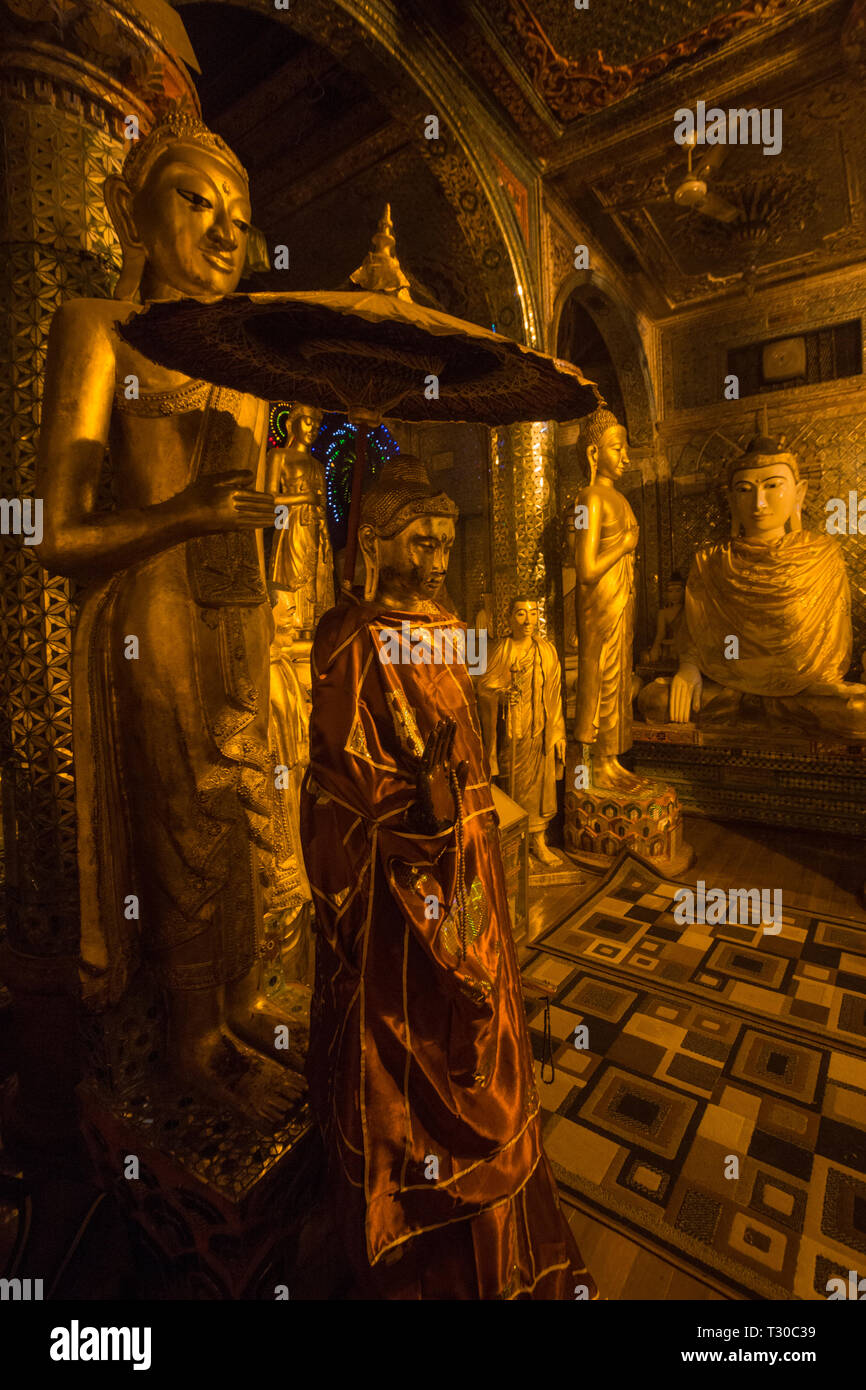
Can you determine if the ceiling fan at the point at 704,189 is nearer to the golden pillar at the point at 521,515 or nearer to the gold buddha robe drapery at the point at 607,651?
the golden pillar at the point at 521,515

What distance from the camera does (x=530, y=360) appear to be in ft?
5.15

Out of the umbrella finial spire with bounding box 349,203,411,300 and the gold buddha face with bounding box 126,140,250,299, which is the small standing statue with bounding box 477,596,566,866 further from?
the gold buddha face with bounding box 126,140,250,299

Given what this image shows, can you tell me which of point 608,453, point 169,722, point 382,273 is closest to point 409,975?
point 169,722

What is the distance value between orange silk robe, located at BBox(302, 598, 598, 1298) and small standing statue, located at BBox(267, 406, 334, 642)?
7.28 ft

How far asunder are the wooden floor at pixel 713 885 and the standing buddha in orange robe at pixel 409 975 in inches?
11.3

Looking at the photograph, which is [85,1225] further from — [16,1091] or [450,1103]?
[450,1103]

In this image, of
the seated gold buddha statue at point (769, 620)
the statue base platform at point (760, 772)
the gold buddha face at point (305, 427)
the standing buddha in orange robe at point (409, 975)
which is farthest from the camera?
the seated gold buddha statue at point (769, 620)

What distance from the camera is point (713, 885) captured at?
472cm

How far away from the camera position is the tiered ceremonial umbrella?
1.38 metres

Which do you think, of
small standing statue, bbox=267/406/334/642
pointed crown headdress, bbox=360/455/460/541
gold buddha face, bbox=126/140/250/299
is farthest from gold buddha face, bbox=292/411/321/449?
pointed crown headdress, bbox=360/455/460/541

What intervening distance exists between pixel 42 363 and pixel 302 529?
1.88m

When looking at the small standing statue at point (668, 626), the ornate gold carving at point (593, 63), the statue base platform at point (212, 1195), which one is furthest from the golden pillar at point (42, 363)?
the small standing statue at point (668, 626)

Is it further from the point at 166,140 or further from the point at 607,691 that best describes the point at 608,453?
the point at 166,140

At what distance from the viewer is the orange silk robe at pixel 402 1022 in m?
1.53
